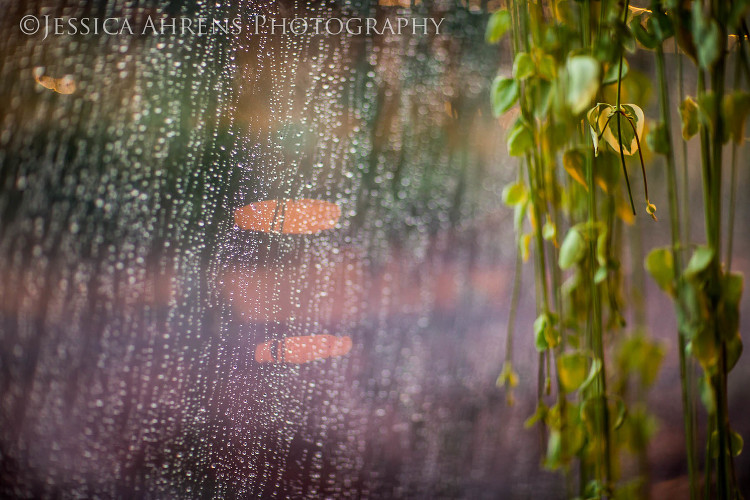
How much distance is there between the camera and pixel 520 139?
433 millimetres

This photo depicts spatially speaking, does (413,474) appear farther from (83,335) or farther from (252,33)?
(252,33)

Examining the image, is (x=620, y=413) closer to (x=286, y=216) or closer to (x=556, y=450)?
(x=556, y=450)

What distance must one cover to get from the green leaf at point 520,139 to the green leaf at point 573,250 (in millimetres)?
87

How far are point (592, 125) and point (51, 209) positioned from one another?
0.50m

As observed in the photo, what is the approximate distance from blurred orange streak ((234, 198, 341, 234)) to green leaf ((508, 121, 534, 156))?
0.22m

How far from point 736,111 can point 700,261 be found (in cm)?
11

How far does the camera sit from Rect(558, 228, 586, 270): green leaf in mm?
406

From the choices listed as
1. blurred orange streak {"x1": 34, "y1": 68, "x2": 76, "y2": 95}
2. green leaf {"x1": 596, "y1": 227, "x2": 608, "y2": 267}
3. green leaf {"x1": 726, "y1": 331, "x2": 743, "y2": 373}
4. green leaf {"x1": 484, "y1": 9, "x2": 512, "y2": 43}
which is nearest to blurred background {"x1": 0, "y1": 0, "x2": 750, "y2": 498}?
blurred orange streak {"x1": 34, "y1": 68, "x2": 76, "y2": 95}

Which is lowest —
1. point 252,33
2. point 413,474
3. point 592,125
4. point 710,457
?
point 413,474

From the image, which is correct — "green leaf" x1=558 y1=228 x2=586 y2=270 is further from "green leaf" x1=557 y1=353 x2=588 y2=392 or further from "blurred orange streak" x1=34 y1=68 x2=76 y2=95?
"blurred orange streak" x1=34 y1=68 x2=76 y2=95

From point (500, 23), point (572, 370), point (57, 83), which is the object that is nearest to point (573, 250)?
point (572, 370)

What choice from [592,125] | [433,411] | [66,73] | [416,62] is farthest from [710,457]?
[66,73]

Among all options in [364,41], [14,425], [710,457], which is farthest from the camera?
[364,41]

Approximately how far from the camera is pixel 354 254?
1.97ft
